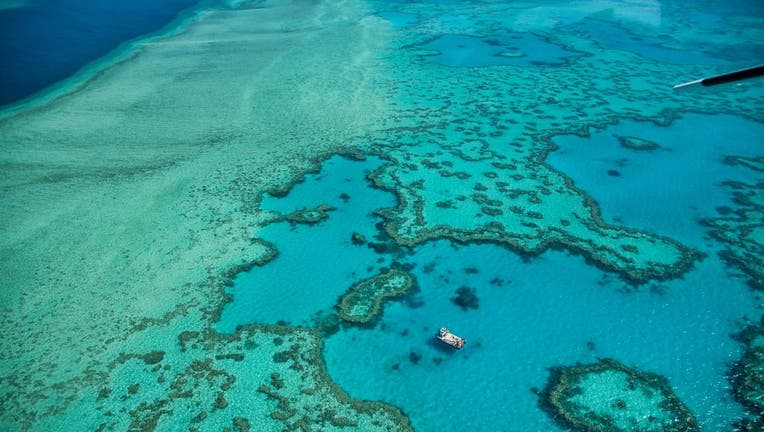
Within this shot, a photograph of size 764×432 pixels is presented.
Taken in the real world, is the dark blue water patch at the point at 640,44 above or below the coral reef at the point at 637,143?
above

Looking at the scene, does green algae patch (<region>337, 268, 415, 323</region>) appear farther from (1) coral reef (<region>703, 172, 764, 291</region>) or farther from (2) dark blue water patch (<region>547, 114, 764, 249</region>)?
(1) coral reef (<region>703, 172, 764, 291</region>)

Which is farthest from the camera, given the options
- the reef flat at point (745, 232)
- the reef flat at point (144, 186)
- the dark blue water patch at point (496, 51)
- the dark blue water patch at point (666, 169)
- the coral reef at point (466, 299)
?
the dark blue water patch at point (496, 51)

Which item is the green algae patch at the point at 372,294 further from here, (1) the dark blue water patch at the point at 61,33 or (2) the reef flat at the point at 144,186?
(1) the dark blue water patch at the point at 61,33

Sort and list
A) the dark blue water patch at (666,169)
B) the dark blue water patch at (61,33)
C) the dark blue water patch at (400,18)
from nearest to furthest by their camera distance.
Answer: the dark blue water patch at (666,169), the dark blue water patch at (61,33), the dark blue water patch at (400,18)

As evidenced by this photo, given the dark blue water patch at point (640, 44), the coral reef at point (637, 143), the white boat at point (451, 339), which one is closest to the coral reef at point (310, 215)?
the white boat at point (451, 339)

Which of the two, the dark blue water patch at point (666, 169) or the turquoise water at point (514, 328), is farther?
the dark blue water patch at point (666, 169)

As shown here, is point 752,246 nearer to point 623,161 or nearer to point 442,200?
point 623,161
